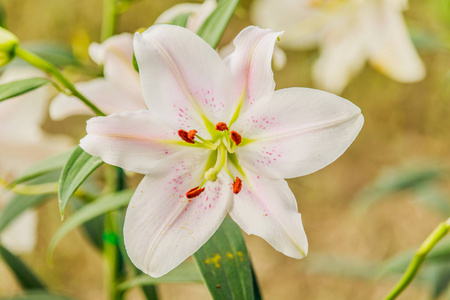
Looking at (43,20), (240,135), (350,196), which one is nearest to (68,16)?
(43,20)

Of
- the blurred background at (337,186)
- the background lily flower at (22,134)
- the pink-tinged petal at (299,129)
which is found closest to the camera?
the pink-tinged petal at (299,129)

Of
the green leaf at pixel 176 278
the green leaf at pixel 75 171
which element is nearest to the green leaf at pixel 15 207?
the green leaf at pixel 176 278

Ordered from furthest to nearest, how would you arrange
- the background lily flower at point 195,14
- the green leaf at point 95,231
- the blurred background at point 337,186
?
1. the blurred background at point 337,186
2. the green leaf at point 95,231
3. the background lily flower at point 195,14

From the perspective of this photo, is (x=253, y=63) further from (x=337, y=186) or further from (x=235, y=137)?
(x=337, y=186)

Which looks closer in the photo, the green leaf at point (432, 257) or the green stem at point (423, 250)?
the green stem at point (423, 250)

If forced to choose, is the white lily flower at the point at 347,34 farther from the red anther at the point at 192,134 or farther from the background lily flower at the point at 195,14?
the red anther at the point at 192,134

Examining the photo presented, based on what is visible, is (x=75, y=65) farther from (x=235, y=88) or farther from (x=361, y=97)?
(x=361, y=97)

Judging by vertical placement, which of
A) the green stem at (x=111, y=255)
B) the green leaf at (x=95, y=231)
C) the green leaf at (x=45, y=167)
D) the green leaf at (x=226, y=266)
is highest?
the green leaf at (x=45, y=167)
